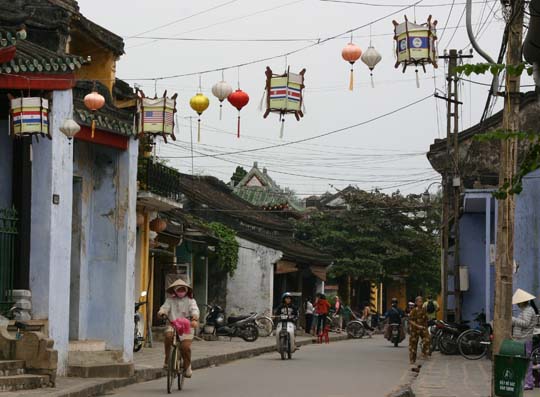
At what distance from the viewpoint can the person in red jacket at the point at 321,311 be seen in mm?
38938

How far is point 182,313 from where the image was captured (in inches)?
705

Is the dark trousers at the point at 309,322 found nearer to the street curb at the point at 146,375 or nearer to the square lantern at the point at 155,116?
the street curb at the point at 146,375

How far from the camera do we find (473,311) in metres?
35.6

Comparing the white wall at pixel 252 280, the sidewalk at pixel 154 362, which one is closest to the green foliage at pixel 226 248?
the white wall at pixel 252 280

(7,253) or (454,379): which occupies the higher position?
(7,253)

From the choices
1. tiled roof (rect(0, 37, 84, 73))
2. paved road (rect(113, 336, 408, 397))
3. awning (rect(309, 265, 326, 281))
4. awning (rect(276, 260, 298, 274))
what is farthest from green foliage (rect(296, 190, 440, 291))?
tiled roof (rect(0, 37, 84, 73))

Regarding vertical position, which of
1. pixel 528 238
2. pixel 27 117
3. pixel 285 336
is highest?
pixel 27 117

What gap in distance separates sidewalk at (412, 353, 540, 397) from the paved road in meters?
0.56

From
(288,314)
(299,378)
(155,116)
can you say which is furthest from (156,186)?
(299,378)

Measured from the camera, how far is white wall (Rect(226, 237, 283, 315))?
4294 cm

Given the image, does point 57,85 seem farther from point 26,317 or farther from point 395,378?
point 395,378

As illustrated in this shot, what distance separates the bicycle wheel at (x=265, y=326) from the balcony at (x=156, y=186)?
35.1 ft

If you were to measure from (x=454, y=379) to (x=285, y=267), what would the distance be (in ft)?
80.7

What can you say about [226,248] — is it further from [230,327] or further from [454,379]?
[454,379]
